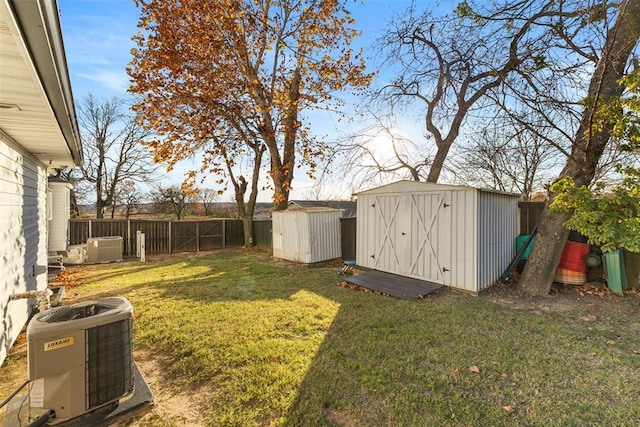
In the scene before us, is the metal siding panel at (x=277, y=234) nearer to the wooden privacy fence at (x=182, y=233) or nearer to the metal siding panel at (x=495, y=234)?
the wooden privacy fence at (x=182, y=233)

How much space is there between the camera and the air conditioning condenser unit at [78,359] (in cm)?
177

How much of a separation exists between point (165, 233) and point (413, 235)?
9364 mm

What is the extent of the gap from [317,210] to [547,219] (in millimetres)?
5353

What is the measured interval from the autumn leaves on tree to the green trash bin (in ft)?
26.6

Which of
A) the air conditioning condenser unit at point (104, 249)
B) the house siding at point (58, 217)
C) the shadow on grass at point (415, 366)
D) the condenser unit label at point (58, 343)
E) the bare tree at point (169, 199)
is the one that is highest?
the bare tree at point (169, 199)

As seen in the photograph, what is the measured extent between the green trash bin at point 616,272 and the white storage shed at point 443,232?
1.50 m

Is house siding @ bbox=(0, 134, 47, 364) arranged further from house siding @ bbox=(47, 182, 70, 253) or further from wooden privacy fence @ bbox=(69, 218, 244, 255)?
wooden privacy fence @ bbox=(69, 218, 244, 255)

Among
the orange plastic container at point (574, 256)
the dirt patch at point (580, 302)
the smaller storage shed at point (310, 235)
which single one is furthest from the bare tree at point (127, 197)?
the orange plastic container at point (574, 256)

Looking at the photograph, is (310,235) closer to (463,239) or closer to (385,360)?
(463,239)

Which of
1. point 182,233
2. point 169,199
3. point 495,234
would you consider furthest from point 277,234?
point 169,199

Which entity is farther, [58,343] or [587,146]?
[587,146]

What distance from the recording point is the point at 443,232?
562 centimetres

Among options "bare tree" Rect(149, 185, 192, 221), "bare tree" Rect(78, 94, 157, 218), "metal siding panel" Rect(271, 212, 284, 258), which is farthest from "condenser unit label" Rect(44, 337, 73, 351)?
"bare tree" Rect(149, 185, 192, 221)

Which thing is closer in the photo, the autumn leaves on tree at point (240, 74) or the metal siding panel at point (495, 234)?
the metal siding panel at point (495, 234)
